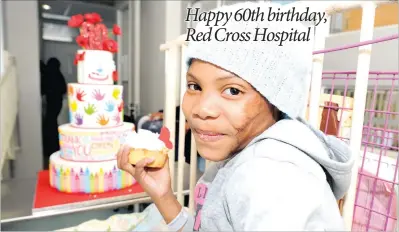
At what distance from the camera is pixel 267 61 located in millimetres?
448

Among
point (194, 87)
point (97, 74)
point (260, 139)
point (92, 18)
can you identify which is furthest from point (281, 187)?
point (92, 18)

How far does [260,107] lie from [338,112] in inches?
15.1

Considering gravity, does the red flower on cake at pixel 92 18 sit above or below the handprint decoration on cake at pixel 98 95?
above

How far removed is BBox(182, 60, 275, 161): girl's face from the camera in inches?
18.3

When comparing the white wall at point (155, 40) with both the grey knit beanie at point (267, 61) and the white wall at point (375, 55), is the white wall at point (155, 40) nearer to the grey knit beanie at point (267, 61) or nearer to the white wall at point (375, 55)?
the white wall at point (375, 55)

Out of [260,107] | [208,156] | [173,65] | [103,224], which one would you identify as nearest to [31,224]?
[103,224]

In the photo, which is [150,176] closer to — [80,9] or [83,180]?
[83,180]

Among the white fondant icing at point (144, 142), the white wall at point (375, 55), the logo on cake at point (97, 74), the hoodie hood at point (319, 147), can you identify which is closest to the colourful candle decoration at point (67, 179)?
the logo on cake at point (97, 74)

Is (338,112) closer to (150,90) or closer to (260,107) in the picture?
(260,107)

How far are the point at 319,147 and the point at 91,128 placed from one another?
1100 millimetres

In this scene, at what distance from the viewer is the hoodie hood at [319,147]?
0.42 meters

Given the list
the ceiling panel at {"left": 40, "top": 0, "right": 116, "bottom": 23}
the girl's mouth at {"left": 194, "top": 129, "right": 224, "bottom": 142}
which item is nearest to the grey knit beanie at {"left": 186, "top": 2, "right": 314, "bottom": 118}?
the girl's mouth at {"left": 194, "top": 129, "right": 224, "bottom": 142}

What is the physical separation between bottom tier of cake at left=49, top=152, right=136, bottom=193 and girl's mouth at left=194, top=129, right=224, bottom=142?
91 cm

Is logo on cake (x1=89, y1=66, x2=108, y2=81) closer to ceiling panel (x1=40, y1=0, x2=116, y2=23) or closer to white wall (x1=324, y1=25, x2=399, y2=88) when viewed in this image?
white wall (x1=324, y1=25, x2=399, y2=88)
